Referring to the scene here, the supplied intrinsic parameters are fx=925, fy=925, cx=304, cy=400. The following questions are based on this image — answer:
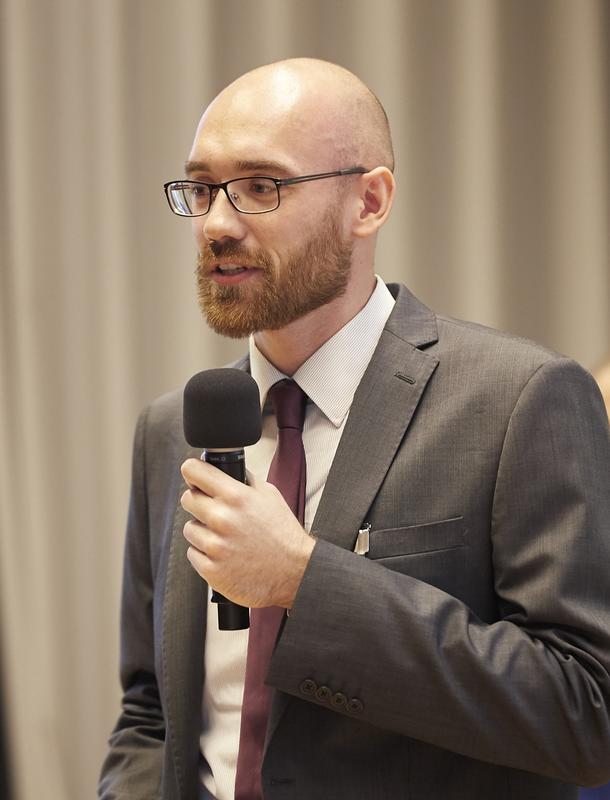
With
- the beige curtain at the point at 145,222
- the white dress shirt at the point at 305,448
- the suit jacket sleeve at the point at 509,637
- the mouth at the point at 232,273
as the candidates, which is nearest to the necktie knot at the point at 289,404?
the white dress shirt at the point at 305,448

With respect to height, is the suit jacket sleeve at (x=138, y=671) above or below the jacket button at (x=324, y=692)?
below

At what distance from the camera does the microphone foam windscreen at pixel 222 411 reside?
1.16m

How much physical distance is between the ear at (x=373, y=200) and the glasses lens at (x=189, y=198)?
24 centimetres

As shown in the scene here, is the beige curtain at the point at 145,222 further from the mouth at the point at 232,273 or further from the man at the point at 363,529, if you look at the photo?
the mouth at the point at 232,273

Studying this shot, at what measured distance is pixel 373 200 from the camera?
151 centimetres

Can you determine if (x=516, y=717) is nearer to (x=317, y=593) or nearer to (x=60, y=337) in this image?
(x=317, y=593)

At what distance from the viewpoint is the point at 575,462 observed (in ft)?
4.09

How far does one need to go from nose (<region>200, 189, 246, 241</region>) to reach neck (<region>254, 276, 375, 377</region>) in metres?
0.18

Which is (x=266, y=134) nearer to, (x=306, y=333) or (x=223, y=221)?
(x=223, y=221)

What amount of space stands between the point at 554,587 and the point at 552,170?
1.64 metres

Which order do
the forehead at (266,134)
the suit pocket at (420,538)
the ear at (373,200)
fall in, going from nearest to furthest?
1. the suit pocket at (420,538)
2. the forehead at (266,134)
3. the ear at (373,200)

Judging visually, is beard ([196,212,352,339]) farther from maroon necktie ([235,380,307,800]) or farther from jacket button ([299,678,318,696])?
jacket button ([299,678,318,696])

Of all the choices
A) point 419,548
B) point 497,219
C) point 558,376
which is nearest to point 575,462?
point 558,376

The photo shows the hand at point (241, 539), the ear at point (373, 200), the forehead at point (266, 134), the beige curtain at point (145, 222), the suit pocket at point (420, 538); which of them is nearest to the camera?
the hand at point (241, 539)
